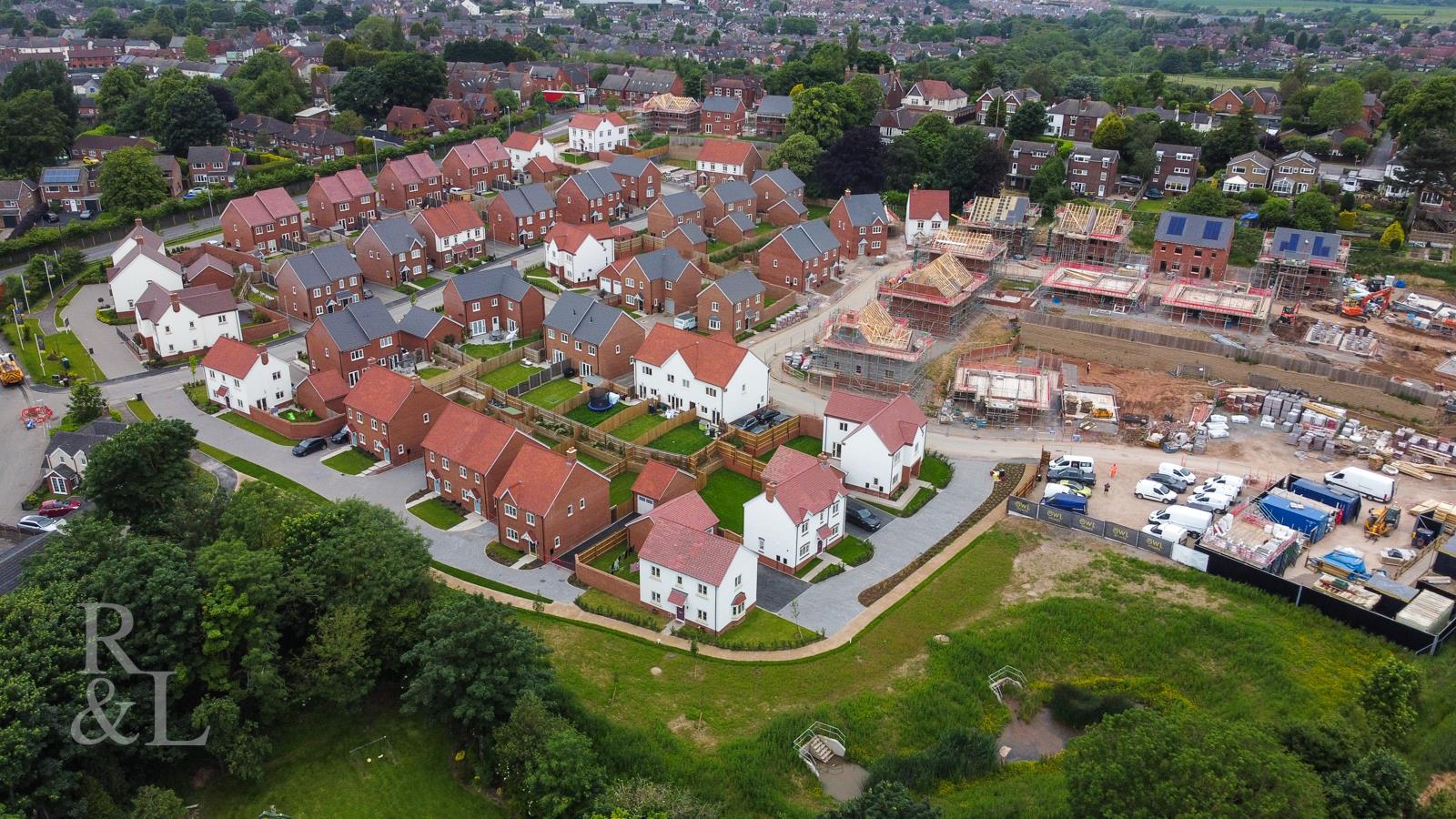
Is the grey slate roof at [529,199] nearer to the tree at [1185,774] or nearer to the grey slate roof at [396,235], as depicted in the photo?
→ the grey slate roof at [396,235]

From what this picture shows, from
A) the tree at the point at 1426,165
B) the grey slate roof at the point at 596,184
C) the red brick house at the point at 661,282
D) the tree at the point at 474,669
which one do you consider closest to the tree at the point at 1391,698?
the tree at the point at 474,669

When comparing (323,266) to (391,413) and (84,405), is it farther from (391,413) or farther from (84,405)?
(391,413)

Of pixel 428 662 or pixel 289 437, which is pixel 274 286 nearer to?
pixel 289 437

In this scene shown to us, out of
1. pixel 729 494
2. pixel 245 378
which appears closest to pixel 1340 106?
pixel 729 494

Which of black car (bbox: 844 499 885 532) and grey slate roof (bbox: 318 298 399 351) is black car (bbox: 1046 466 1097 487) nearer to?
black car (bbox: 844 499 885 532)

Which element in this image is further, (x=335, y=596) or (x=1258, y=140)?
(x=1258, y=140)

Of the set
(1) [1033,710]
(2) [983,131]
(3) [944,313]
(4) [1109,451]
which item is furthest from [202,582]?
(2) [983,131]
